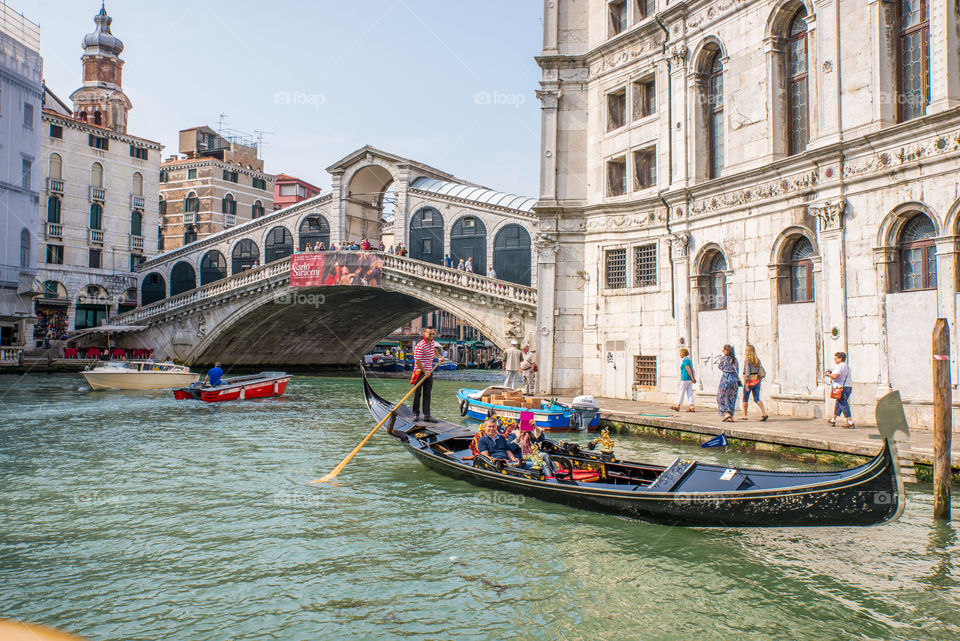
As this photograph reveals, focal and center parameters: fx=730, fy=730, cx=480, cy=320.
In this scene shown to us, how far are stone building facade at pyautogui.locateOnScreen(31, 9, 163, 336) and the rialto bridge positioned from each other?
1.94 metres

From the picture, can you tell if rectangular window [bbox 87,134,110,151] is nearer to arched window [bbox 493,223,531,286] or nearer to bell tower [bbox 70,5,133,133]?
bell tower [bbox 70,5,133,133]

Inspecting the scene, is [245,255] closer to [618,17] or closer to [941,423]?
[618,17]

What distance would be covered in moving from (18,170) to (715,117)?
28282 millimetres

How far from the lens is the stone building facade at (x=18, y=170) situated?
1158 inches

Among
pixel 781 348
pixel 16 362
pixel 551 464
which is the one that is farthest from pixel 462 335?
pixel 551 464

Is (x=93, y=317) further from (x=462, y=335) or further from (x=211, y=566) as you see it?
(x=211, y=566)

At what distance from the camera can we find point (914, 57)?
11.4 metres

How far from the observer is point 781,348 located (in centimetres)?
1351

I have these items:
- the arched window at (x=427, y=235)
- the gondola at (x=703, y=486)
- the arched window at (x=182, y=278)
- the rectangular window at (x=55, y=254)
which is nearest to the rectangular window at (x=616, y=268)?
the gondola at (x=703, y=486)

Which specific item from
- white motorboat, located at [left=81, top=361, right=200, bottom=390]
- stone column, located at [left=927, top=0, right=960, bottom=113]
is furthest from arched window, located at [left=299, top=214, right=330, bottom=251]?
stone column, located at [left=927, top=0, right=960, bottom=113]

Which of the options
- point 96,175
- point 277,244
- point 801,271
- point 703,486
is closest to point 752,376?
point 801,271

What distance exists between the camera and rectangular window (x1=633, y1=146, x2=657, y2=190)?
58.4 ft

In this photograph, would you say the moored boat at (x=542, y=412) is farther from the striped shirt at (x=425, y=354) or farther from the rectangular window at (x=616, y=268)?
the rectangular window at (x=616, y=268)

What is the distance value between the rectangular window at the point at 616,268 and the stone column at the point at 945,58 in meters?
8.18
